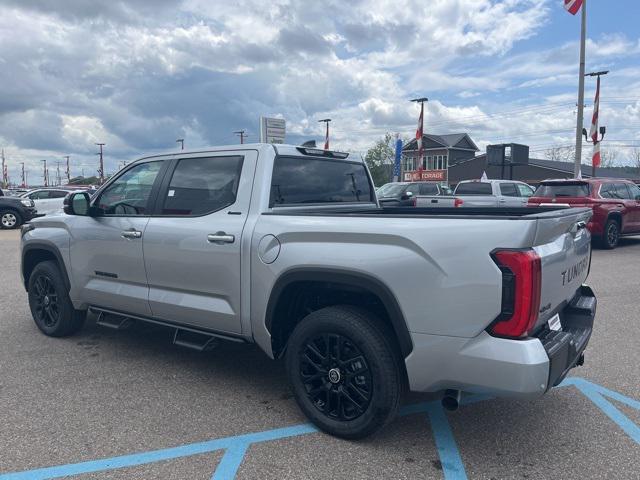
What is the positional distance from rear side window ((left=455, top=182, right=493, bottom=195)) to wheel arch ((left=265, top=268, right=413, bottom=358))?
14.2 meters

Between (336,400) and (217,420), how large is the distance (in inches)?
33.4

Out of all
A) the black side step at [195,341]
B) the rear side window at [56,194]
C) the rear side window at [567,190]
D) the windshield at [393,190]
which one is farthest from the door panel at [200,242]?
the rear side window at [56,194]

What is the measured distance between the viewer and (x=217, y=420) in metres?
3.51

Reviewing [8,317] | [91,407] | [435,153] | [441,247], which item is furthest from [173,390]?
[435,153]

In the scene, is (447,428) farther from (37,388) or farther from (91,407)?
(37,388)

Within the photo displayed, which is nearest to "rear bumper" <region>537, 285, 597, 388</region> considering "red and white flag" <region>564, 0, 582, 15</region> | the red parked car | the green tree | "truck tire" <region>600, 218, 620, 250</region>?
the red parked car

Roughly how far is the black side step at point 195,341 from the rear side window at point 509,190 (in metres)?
14.3

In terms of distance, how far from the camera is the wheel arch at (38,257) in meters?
4.99

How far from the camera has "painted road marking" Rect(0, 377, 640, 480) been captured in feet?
9.47

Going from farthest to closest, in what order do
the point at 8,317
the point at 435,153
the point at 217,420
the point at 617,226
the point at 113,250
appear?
the point at 435,153, the point at 617,226, the point at 8,317, the point at 113,250, the point at 217,420

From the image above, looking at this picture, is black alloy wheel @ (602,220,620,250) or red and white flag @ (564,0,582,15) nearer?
black alloy wheel @ (602,220,620,250)

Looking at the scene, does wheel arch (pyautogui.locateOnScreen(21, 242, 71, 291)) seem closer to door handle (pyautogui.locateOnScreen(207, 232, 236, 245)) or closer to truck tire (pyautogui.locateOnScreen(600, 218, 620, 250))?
door handle (pyautogui.locateOnScreen(207, 232, 236, 245))

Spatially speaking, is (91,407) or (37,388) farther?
(37,388)

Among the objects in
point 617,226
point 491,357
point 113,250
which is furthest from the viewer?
point 617,226
